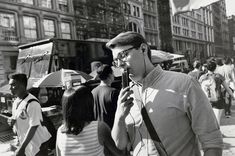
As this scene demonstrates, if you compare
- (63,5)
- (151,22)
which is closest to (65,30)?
(63,5)

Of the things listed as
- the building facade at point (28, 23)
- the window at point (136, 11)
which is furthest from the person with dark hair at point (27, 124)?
the window at point (136, 11)

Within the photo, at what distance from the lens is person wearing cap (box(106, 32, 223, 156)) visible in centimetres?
177

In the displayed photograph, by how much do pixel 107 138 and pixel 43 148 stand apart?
1.36m

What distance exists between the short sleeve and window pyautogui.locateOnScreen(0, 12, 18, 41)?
20.9m

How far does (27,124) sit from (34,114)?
18 centimetres

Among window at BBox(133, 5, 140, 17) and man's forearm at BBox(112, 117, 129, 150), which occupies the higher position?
window at BBox(133, 5, 140, 17)

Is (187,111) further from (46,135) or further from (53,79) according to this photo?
(53,79)

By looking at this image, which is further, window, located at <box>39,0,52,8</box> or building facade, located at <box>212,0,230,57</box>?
building facade, located at <box>212,0,230,57</box>

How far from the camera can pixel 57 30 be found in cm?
2819

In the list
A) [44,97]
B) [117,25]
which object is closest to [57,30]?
[117,25]

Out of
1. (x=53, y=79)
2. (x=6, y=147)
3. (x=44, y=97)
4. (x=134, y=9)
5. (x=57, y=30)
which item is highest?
(x=134, y=9)

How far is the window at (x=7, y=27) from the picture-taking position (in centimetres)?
2240

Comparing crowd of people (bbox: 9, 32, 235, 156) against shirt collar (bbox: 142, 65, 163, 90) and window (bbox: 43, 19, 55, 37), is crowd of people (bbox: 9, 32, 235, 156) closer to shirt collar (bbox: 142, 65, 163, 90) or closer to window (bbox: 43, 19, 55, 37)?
shirt collar (bbox: 142, 65, 163, 90)

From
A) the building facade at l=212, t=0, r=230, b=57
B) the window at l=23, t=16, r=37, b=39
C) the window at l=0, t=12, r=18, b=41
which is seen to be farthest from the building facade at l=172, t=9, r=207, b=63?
the window at l=0, t=12, r=18, b=41
